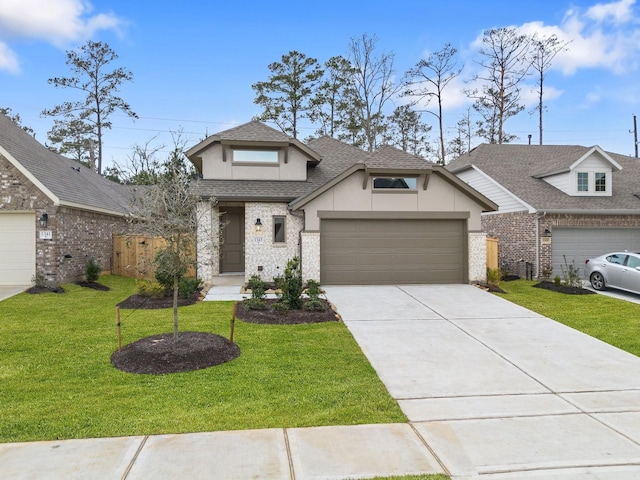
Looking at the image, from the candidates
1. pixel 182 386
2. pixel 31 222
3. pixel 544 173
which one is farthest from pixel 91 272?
pixel 544 173

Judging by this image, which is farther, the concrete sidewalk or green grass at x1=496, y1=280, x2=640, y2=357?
green grass at x1=496, y1=280, x2=640, y2=357

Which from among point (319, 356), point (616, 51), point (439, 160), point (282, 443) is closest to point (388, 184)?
point (319, 356)

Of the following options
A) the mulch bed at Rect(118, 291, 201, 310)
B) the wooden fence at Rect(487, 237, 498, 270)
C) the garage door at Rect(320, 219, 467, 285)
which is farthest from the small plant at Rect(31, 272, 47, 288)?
the wooden fence at Rect(487, 237, 498, 270)

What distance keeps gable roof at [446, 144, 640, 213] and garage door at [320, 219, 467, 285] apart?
466 centimetres

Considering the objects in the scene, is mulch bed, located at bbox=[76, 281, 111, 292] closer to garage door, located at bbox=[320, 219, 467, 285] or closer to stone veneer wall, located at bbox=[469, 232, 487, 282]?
garage door, located at bbox=[320, 219, 467, 285]

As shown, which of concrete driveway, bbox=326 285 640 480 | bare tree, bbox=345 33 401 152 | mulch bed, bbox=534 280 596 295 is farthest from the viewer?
bare tree, bbox=345 33 401 152

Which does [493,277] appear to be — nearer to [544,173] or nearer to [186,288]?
[544,173]

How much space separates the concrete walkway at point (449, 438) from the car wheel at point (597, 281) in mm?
7411

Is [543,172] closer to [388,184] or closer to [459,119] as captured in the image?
[388,184]

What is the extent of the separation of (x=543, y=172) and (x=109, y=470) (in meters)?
20.0

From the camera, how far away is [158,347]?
6531 mm

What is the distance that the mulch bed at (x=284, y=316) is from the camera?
897 centimetres

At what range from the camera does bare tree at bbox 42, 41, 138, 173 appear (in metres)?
30.2

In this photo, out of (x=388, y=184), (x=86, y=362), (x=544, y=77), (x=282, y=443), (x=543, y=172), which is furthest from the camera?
(x=544, y=77)
